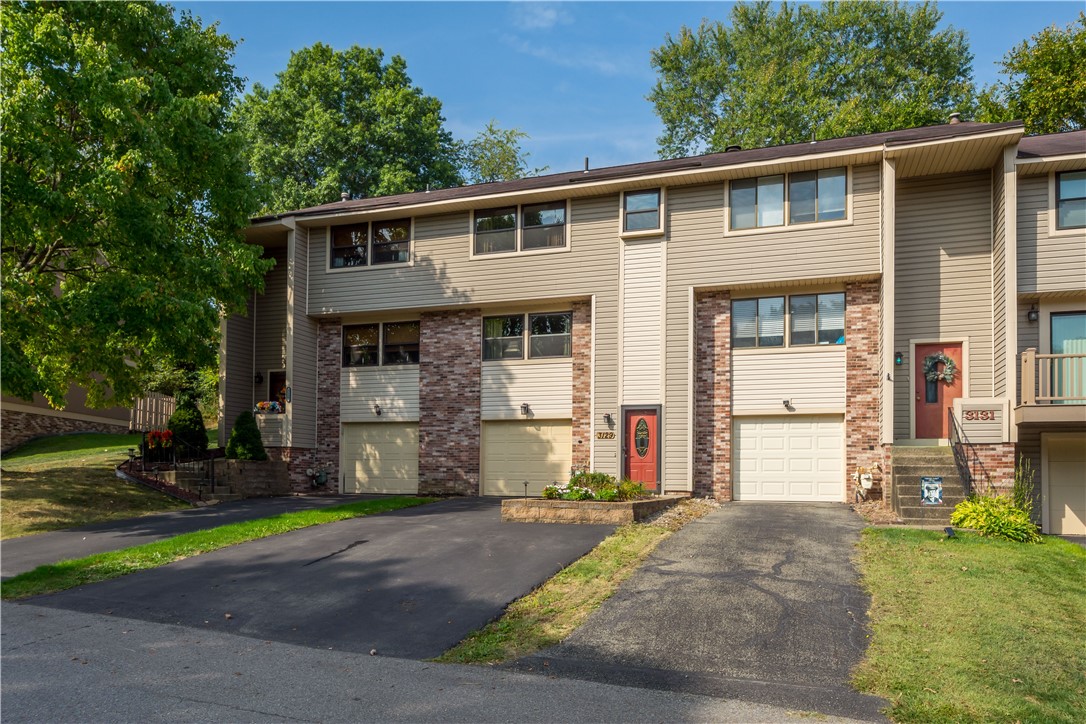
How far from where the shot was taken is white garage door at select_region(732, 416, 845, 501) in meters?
16.5

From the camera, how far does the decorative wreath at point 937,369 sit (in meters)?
16.0

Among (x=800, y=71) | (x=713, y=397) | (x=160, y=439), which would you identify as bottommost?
(x=160, y=439)

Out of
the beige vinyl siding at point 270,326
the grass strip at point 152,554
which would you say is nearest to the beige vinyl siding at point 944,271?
the grass strip at point 152,554

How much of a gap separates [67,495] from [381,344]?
25.5 ft

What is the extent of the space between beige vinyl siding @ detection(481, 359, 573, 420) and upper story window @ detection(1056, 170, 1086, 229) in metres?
10.4

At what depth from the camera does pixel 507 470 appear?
19.2m

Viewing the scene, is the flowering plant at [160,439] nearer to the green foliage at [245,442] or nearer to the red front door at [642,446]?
the green foliage at [245,442]

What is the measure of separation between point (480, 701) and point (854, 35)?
3793 centimetres

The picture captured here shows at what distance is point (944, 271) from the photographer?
53.3ft

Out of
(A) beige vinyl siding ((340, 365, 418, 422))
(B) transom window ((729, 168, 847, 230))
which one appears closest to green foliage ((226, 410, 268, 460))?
(A) beige vinyl siding ((340, 365, 418, 422))

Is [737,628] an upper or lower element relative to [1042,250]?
lower

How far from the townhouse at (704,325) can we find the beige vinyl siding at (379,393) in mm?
62

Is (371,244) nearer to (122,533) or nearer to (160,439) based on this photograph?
(160,439)

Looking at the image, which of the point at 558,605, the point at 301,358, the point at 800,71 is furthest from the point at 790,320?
the point at 800,71
